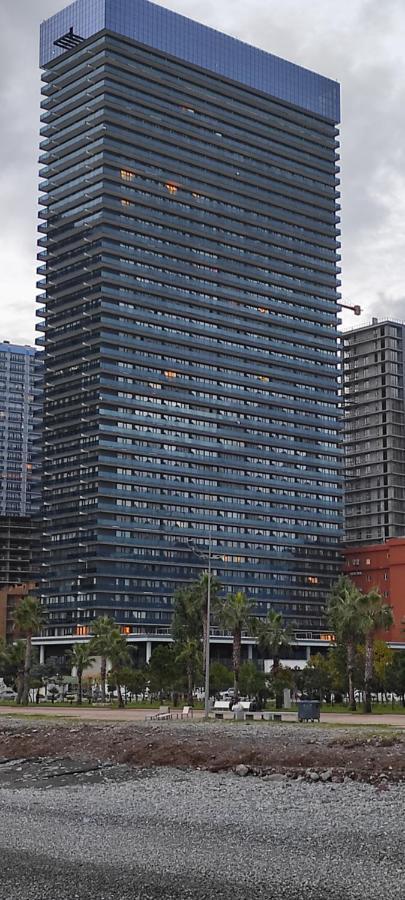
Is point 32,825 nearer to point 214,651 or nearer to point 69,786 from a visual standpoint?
point 69,786

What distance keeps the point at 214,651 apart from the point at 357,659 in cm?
9518

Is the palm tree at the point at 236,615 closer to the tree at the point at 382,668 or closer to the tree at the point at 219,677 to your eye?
the tree at the point at 219,677

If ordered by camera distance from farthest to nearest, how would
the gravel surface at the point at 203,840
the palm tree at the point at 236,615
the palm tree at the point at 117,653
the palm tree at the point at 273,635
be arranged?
1. the palm tree at the point at 117,653
2. the palm tree at the point at 273,635
3. the palm tree at the point at 236,615
4. the gravel surface at the point at 203,840

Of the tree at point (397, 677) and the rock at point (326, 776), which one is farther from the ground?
the tree at point (397, 677)

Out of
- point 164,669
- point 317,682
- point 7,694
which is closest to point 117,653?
point 164,669

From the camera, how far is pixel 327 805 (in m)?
32.8

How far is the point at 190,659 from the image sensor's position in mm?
95125

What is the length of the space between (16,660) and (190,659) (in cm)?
2729

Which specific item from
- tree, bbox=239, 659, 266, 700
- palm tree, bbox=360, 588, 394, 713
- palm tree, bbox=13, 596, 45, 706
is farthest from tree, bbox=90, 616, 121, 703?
palm tree, bbox=360, 588, 394, 713

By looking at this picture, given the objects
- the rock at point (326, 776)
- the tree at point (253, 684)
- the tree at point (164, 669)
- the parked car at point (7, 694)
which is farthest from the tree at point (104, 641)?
the rock at point (326, 776)

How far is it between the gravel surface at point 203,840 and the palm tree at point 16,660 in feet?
220

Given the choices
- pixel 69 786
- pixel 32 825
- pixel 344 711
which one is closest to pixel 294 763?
pixel 69 786

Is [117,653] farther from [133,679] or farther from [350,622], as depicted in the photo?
[350,622]

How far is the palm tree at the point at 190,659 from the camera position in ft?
310
